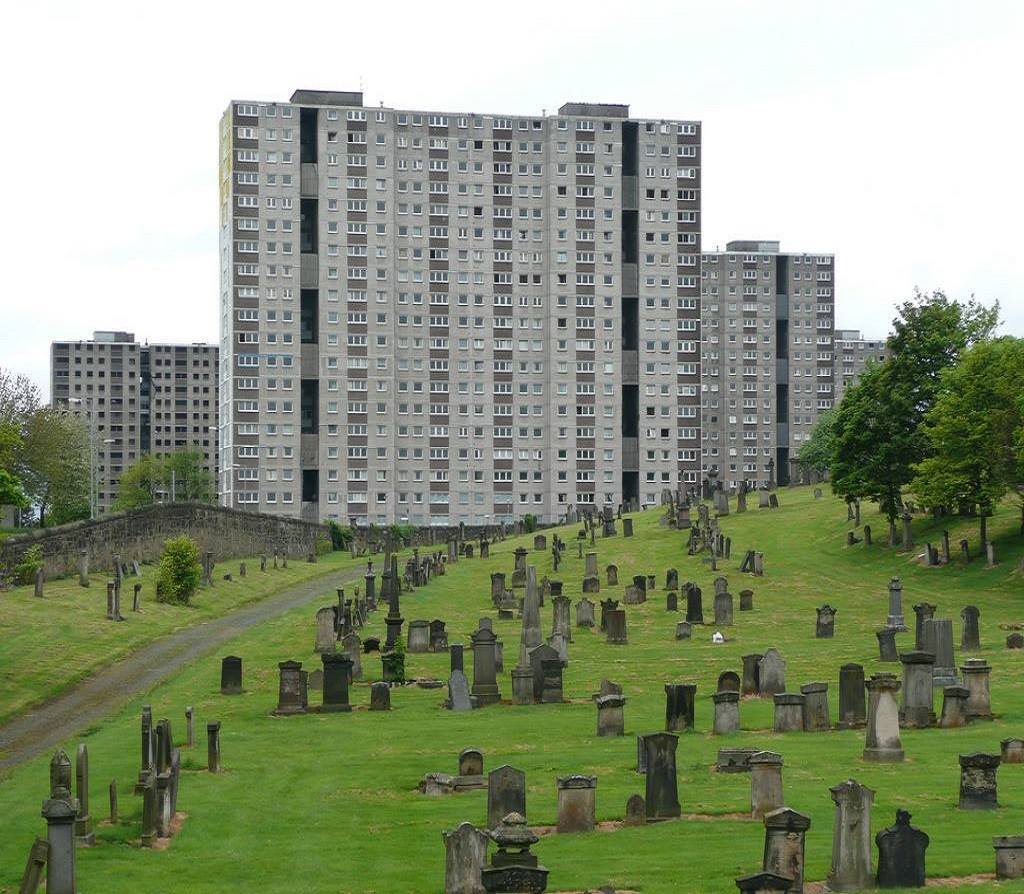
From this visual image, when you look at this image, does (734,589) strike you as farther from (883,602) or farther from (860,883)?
(860,883)

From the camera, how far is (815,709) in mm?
29609

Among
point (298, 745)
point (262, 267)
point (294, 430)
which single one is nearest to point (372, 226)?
point (262, 267)

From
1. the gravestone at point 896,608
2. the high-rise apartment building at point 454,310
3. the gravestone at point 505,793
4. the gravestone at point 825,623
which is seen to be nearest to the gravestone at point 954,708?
the gravestone at point 505,793

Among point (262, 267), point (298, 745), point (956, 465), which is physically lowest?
point (298, 745)

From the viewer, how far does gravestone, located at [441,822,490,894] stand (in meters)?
17.5

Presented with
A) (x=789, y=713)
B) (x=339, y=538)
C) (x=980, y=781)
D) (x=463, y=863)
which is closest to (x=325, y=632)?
(x=789, y=713)

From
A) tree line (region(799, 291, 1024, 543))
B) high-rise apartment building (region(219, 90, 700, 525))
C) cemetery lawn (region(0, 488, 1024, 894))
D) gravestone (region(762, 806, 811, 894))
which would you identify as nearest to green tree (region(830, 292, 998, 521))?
tree line (region(799, 291, 1024, 543))

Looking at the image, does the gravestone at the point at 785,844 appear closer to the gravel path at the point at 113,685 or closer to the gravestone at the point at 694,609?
the gravel path at the point at 113,685

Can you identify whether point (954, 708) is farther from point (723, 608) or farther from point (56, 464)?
point (56, 464)

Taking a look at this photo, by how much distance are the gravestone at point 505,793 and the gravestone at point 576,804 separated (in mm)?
565

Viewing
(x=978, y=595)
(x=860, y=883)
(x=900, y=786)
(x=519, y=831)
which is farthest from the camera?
(x=978, y=595)

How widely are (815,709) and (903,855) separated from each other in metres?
12.0

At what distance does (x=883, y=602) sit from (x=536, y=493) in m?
98.6

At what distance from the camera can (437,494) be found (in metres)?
154
